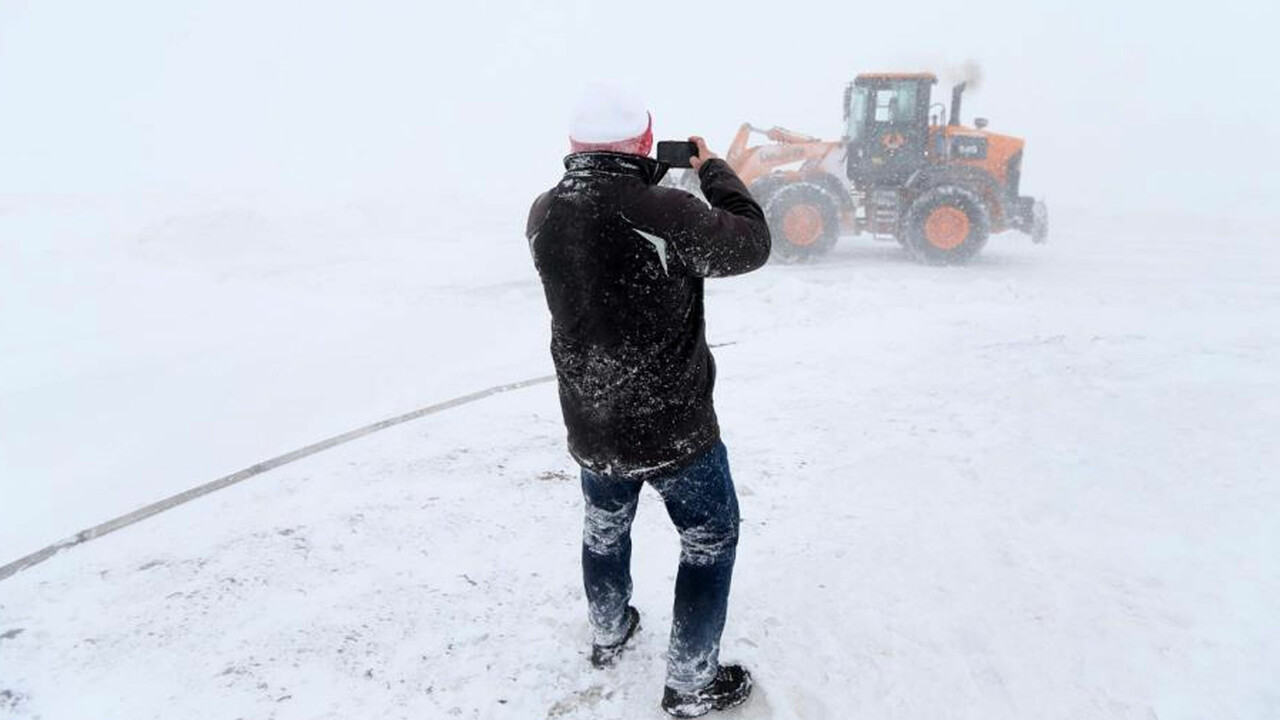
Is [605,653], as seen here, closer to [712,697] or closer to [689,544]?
[712,697]

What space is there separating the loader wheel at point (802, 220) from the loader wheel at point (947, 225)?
1.20 m

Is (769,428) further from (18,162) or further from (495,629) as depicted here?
(18,162)

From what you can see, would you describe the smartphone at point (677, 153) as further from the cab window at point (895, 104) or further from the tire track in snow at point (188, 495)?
the cab window at point (895, 104)

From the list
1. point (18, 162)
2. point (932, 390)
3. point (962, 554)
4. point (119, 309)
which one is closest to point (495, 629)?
point (962, 554)

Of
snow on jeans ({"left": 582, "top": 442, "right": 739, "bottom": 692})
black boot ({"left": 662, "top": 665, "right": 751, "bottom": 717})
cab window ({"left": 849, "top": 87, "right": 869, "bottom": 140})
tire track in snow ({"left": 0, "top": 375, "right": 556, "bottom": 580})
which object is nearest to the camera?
snow on jeans ({"left": 582, "top": 442, "right": 739, "bottom": 692})

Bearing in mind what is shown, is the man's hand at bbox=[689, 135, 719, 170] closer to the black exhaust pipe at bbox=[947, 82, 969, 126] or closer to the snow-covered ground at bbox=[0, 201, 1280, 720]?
the snow-covered ground at bbox=[0, 201, 1280, 720]

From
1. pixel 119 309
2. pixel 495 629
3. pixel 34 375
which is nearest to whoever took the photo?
pixel 495 629

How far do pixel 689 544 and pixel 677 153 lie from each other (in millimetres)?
1105

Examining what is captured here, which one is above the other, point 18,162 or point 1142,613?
point 18,162

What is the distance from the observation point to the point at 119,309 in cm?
897

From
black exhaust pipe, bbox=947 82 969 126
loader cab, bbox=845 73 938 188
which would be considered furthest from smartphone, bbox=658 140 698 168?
black exhaust pipe, bbox=947 82 969 126

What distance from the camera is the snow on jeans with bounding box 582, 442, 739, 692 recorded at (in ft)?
6.82

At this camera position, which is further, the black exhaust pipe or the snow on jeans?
the black exhaust pipe

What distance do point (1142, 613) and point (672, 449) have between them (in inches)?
75.7
